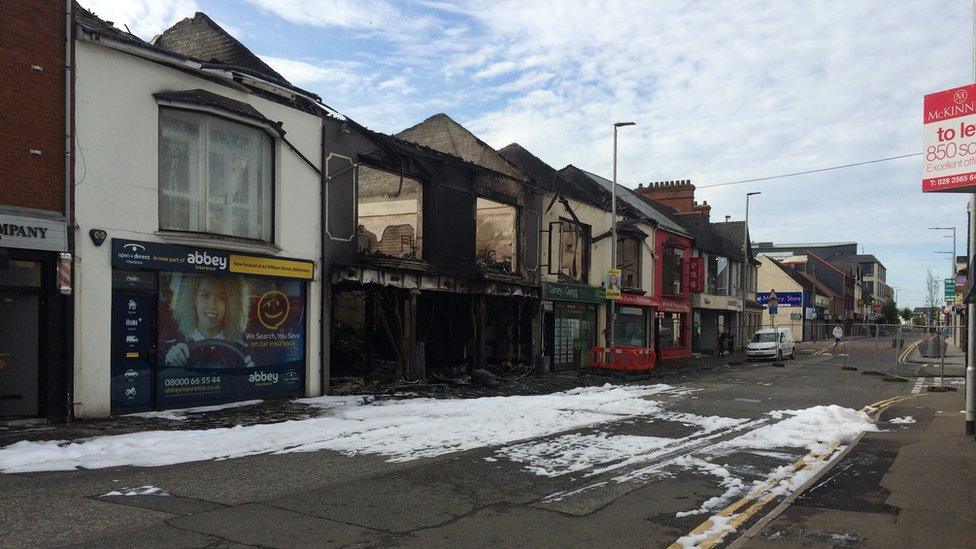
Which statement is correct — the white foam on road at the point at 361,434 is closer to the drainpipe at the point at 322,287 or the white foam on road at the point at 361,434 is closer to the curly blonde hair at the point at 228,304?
the drainpipe at the point at 322,287

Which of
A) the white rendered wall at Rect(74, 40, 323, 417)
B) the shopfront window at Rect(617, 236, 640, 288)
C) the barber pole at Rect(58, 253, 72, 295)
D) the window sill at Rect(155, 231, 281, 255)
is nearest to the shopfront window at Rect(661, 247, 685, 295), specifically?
the shopfront window at Rect(617, 236, 640, 288)

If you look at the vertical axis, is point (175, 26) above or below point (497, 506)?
above

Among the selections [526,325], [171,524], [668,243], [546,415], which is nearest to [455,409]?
[546,415]

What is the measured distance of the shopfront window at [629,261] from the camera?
106 feet

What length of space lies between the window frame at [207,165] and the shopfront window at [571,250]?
12.6 metres

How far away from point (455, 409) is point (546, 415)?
182 cm

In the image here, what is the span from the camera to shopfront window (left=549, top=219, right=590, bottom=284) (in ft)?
87.0

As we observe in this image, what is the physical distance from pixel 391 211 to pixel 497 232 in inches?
168

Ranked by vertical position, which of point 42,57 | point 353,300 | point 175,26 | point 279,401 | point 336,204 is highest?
point 175,26

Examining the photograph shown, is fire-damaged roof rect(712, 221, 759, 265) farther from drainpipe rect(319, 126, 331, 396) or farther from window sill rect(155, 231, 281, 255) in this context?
window sill rect(155, 231, 281, 255)

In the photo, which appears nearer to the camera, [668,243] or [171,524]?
[171,524]

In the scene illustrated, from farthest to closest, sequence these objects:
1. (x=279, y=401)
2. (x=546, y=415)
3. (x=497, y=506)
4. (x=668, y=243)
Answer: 1. (x=668, y=243)
2. (x=279, y=401)
3. (x=546, y=415)
4. (x=497, y=506)

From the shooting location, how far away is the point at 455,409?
13750 millimetres

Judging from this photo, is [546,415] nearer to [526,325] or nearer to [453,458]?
[453,458]
